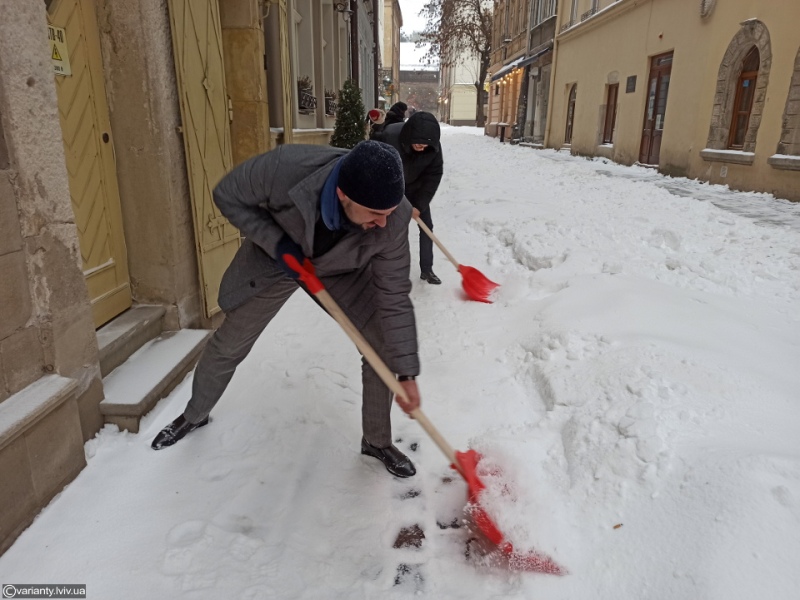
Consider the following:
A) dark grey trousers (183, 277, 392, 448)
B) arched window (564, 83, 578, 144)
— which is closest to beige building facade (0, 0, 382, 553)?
Answer: dark grey trousers (183, 277, 392, 448)

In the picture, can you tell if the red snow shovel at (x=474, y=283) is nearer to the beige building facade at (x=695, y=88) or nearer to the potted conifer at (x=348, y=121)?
the potted conifer at (x=348, y=121)

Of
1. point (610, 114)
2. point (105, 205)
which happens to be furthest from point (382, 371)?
point (610, 114)

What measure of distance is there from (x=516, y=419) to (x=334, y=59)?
10.5m

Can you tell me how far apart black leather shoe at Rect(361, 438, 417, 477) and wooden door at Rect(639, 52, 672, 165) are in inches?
487

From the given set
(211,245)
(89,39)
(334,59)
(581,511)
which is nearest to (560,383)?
(581,511)

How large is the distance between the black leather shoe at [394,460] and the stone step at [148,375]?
120 centimetres

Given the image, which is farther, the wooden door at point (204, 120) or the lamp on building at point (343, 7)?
the lamp on building at point (343, 7)

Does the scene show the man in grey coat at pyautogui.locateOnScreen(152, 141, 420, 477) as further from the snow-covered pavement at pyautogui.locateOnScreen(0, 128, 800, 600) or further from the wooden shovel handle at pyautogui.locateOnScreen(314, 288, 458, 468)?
the snow-covered pavement at pyautogui.locateOnScreen(0, 128, 800, 600)

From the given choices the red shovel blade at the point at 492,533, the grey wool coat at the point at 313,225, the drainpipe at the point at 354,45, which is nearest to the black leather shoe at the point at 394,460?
the red shovel blade at the point at 492,533

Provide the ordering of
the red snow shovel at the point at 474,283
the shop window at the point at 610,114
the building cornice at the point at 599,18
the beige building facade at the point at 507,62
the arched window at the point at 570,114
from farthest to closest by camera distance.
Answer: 1. the beige building facade at the point at 507,62
2. the arched window at the point at 570,114
3. the shop window at the point at 610,114
4. the building cornice at the point at 599,18
5. the red snow shovel at the point at 474,283

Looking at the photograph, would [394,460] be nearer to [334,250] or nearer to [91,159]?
[334,250]

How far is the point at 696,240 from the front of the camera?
18.7ft

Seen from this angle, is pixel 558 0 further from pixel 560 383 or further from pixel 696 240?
pixel 560 383

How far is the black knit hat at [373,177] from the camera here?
1841mm
